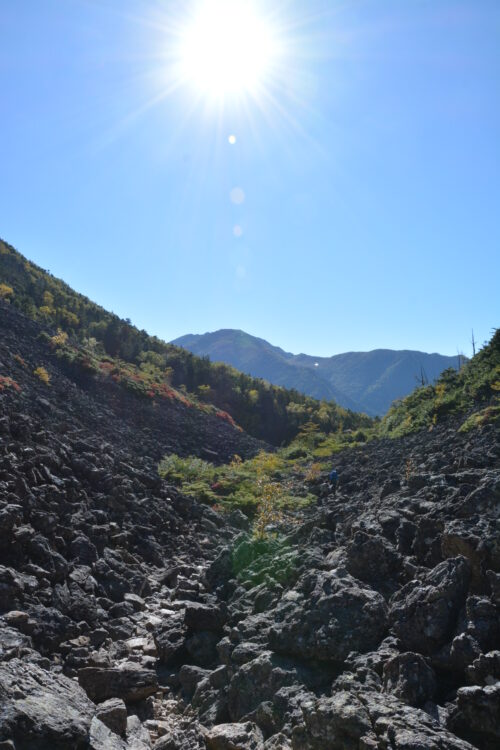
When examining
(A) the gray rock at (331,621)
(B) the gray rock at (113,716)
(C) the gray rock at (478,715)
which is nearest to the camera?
(C) the gray rock at (478,715)

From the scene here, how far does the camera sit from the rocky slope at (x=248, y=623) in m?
3.71

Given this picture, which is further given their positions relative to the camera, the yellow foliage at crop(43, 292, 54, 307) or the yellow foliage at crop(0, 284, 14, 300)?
the yellow foliage at crop(43, 292, 54, 307)

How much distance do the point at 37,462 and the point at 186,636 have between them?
5.46m

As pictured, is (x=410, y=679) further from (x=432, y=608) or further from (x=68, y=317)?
(x=68, y=317)

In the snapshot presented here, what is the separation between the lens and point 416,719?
338 cm

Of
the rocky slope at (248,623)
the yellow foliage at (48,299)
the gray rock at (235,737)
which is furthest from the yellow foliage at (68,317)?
the gray rock at (235,737)

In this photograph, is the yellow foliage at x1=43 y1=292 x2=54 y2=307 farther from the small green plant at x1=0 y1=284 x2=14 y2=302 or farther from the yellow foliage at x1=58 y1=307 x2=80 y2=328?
the small green plant at x1=0 y1=284 x2=14 y2=302

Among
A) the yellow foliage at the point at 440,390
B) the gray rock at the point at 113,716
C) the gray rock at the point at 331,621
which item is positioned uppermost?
the yellow foliage at the point at 440,390

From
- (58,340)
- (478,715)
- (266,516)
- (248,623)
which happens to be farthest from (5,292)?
(478,715)

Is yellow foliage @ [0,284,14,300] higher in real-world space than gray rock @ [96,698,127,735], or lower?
higher

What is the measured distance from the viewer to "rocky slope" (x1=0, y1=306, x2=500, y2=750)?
3711 millimetres

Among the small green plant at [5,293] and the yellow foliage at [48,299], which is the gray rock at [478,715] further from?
the yellow foliage at [48,299]

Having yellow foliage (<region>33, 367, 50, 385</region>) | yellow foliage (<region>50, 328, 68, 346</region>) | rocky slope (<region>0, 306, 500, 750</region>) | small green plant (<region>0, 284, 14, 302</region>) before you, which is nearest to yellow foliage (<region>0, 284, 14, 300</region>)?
small green plant (<region>0, 284, 14, 302</region>)

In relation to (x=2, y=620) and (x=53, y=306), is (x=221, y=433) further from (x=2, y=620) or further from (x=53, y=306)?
(x=2, y=620)
